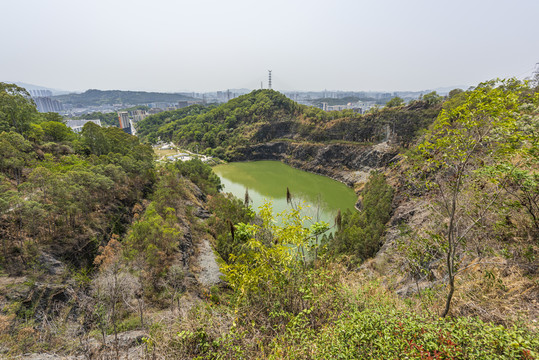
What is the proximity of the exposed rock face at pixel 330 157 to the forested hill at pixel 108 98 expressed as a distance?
148 m

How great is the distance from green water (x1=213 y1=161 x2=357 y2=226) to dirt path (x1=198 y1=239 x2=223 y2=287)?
9.05 metres

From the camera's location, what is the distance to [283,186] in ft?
104

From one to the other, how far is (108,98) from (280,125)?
16161 centimetres

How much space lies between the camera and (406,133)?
107 feet

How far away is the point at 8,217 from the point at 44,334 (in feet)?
20.5

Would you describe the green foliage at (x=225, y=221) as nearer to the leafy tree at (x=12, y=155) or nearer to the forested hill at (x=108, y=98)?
the leafy tree at (x=12, y=155)

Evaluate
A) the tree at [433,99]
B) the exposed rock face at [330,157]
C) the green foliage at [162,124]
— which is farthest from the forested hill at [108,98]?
the tree at [433,99]

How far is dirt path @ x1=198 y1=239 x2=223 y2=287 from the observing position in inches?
453

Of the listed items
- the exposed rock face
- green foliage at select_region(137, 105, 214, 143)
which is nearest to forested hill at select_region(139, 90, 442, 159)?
green foliage at select_region(137, 105, 214, 143)

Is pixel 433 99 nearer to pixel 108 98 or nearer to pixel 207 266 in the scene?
pixel 207 266

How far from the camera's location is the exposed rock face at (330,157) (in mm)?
31819

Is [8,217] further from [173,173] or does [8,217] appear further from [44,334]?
[173,173]

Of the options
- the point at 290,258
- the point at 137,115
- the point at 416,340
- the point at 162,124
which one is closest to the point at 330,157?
the point at 290,258

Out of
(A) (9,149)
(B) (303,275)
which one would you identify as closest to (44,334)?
(B) (303,275)
